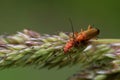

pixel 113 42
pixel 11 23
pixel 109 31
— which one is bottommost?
pixel 113 42

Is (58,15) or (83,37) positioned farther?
(58,15)

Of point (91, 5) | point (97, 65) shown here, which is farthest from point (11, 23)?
point (97, 65)

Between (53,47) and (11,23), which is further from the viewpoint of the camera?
(11,23)

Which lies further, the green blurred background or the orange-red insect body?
the green blurred background

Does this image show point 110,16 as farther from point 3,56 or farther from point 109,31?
point 3,56

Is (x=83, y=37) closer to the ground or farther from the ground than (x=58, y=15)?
closer to the ground

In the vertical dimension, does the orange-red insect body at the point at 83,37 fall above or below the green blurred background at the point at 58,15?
below

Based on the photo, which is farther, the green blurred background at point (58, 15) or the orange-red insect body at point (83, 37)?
the green blurred background at point (58, 15)

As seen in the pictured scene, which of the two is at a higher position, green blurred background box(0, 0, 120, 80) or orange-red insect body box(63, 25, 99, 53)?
green blurred background box(0, 0, 120, 80)
